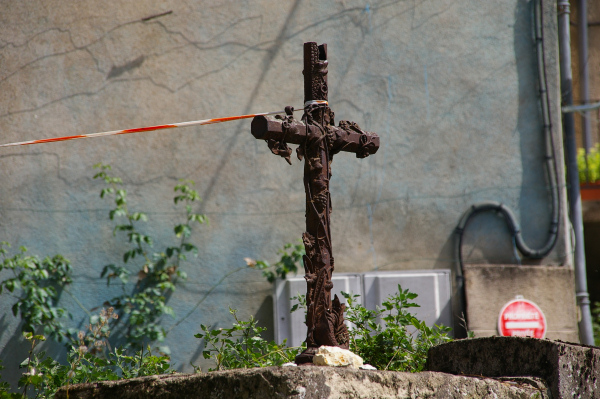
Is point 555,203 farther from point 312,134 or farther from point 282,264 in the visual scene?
point 312,134

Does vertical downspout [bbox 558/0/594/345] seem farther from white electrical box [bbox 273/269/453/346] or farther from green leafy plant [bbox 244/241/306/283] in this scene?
green leafy plant [bbox 244/241/306/283]

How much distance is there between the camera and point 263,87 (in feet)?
20.9

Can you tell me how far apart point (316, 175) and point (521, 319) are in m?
3.48

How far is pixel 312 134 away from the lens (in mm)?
3262

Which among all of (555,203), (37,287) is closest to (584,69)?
(555,203)

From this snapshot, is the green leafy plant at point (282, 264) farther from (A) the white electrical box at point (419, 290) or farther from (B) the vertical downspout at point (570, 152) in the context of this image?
(B) the vertical downspout at point (570, 152)

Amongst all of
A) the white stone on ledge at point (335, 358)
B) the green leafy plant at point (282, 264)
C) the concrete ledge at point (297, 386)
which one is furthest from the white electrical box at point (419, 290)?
the concrete ledge at point (297, 386)

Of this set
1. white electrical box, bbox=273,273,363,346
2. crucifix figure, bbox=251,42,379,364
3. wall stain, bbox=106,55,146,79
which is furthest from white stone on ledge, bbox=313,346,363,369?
wall stain, bbox=106,55,146,79

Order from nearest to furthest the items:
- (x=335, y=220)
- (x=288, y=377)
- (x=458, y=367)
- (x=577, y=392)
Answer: (x=288, y=377) < (x=577, y=392) < (x=458, y=367) < (x=335, y=220)

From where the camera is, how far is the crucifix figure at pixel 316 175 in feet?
10.2

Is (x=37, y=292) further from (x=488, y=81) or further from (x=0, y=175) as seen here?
(x=488, y=81)

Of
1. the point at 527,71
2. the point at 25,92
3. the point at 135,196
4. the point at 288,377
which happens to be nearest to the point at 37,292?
the point at 135,196

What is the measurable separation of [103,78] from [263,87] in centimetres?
140

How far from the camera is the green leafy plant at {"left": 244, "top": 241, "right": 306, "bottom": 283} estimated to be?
5.96 metres
